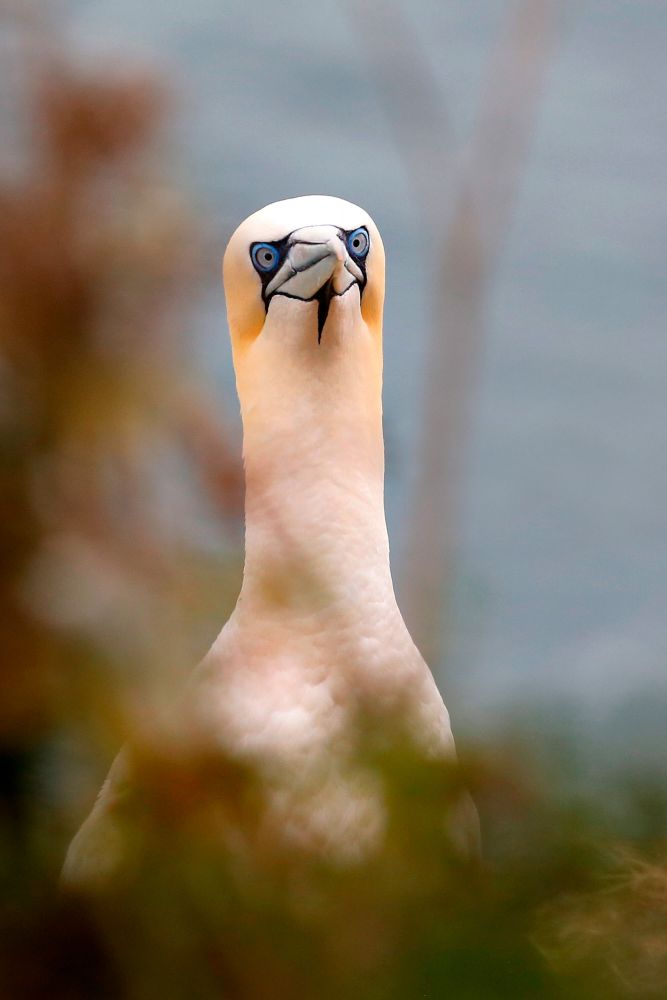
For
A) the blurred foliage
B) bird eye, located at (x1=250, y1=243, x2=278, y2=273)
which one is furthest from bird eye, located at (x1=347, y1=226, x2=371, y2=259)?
the blurred foliage

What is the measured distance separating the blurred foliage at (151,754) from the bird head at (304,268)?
69.4 inches

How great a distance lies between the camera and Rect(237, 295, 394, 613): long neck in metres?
2.29

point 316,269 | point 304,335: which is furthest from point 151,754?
point 304,335

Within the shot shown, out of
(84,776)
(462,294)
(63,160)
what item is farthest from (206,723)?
(462,294)

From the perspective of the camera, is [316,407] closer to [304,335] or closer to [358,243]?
[304,335]

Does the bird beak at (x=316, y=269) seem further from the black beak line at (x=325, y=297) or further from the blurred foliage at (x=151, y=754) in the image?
the blurred foliage at (x=151, y=754)

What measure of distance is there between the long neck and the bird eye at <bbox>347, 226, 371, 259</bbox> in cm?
7

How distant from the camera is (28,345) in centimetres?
45

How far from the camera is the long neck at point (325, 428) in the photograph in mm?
2289

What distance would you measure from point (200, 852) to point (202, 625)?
2.4 inches

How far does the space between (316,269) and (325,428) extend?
0.26 meters

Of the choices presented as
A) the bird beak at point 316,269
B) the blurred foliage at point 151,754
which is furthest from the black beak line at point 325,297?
the blurred foliage at point 151,754

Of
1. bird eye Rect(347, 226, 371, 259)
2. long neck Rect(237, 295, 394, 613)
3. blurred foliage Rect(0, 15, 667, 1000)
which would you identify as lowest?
long neck Rect(237, 295, 394, 613)

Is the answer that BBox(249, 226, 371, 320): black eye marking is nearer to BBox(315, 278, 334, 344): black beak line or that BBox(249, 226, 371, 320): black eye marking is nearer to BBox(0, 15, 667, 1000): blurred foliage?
BBox(315, 278, 334, 344): black beak line
